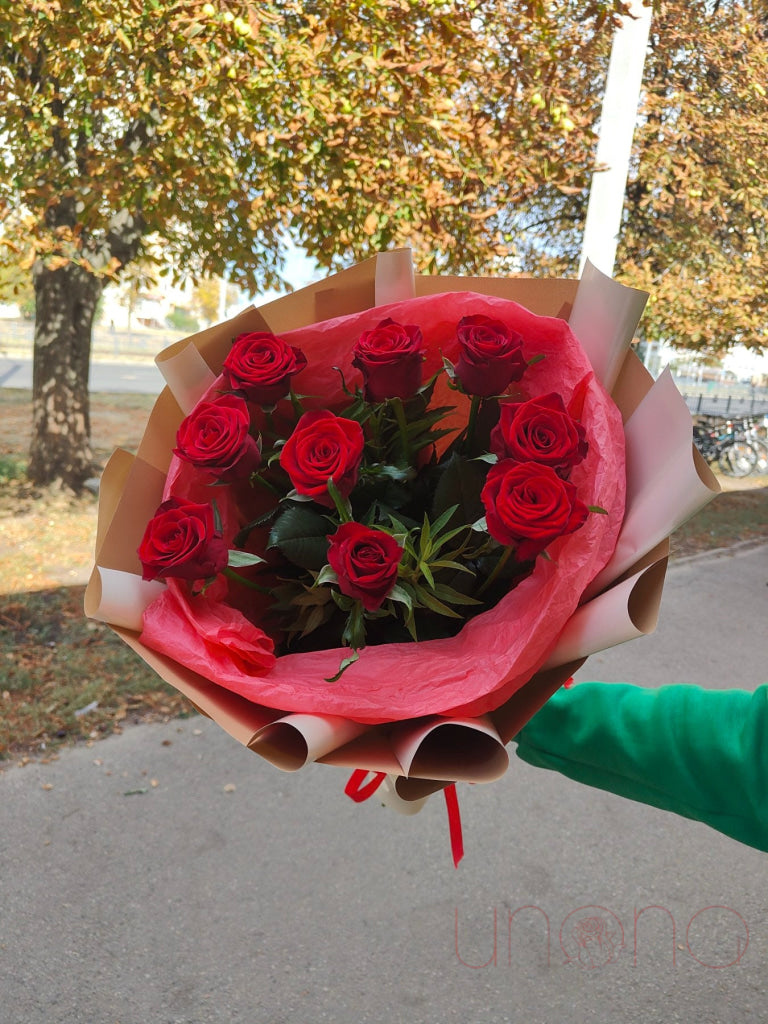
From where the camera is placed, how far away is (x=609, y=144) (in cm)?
573

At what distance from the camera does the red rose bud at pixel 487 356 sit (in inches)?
49.8

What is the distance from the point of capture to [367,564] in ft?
3.68

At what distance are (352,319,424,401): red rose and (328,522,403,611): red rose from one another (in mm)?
267

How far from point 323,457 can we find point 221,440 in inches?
6.1

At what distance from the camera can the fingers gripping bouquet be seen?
3.73ft

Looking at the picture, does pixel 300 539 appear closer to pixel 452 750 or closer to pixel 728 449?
pixel 452 750

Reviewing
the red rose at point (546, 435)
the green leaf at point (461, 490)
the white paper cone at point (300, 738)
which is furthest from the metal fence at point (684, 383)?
the white paper cone at point (300, 738)

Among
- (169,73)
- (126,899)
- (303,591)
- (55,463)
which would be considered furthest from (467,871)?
(55,463)

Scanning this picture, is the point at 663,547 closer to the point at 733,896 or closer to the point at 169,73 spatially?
the point at 733,896

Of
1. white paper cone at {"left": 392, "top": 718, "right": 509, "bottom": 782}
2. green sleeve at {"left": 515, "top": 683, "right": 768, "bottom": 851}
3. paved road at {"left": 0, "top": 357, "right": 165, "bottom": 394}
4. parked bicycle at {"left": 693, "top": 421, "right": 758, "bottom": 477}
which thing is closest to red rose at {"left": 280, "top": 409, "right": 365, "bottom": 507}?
white paper cone at {"left": 392, "top": 718, "right": 509, "bottom": 782}

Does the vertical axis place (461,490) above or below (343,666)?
above

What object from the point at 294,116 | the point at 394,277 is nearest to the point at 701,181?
the point at 294,116

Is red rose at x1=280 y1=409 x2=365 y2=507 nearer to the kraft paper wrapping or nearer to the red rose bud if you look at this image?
the red rose bud

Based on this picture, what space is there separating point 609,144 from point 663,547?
5326mm
